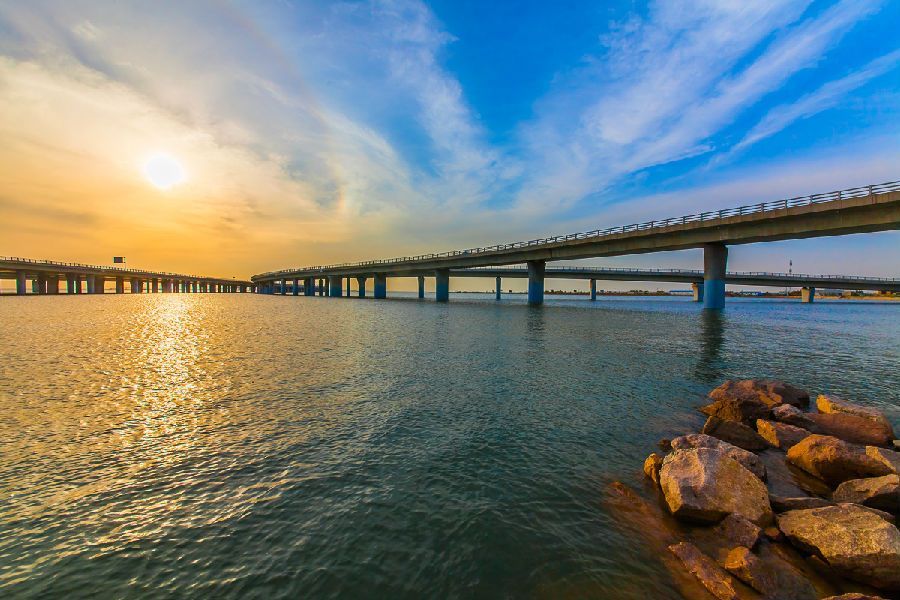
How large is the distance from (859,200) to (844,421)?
2055 inches

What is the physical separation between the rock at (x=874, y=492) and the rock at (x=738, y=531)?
10.5ft

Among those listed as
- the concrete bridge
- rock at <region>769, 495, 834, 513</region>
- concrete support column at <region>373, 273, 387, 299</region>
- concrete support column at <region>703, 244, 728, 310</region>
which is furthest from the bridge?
the concrete bridge

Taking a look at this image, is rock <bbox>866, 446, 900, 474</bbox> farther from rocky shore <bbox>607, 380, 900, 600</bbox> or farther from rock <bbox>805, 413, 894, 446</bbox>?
rock <bbox>805, 413, 894, 446</bbox>

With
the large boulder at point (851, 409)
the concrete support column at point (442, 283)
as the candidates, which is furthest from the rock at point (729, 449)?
the concrete support column at point (442, 283)

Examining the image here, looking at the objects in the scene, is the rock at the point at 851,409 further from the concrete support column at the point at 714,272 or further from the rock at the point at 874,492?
the concrete support column at the point at 714,272

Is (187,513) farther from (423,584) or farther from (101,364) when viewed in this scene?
(101,364)

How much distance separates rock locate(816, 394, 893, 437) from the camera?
40.0 ft

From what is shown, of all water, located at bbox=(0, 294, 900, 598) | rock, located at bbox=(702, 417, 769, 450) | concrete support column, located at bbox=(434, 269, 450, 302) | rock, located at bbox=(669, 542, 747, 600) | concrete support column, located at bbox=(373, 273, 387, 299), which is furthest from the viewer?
concrete support column, located at bbox=(373, 273, 387, 299)

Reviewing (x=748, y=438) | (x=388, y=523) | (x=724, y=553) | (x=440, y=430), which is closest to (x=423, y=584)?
(x=388, y=523)

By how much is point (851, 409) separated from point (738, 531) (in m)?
10.6

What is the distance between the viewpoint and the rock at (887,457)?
907cm

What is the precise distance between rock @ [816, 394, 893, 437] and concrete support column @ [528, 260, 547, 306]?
257 ft

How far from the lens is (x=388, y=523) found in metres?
7.47

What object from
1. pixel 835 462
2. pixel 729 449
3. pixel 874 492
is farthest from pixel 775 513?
pixel 835 462
